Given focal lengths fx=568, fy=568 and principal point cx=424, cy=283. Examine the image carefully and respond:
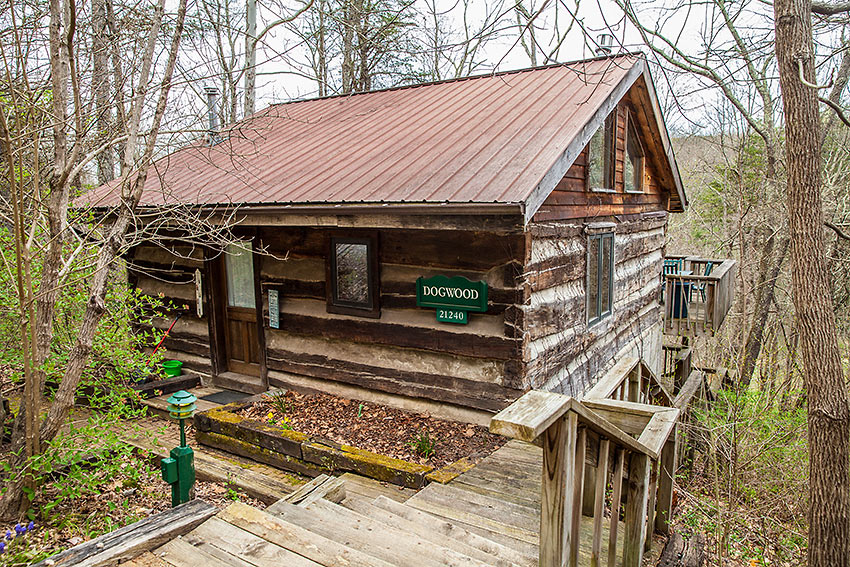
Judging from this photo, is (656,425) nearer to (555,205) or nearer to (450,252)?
(450,252)

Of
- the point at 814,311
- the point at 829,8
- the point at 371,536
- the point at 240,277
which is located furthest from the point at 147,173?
the point at 829,8

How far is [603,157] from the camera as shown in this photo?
8.45 m

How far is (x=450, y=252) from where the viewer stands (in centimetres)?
639

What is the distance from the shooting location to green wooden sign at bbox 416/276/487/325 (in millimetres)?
6234

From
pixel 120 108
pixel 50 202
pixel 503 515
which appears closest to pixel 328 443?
pixel 503 515

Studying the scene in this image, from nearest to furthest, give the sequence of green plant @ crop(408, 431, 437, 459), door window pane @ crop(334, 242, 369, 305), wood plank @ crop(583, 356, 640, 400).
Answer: wood plank @ crop(583, 356, 640, 400), green plant @ crop(408, 431, 437, 459), door window pane @ crop(334, 242, 369, 305)

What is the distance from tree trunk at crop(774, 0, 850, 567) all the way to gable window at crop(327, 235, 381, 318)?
4495 mm

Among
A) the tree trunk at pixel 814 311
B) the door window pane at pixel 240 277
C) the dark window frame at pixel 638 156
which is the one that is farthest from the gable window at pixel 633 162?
the door window pane at pixel 240 277

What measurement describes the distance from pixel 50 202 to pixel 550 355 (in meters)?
5.24

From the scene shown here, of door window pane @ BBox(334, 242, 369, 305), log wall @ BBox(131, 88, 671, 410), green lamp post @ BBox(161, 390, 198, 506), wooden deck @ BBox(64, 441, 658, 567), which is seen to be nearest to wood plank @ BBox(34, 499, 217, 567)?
wooden deck @ BBox(64, 441, 658, 567)

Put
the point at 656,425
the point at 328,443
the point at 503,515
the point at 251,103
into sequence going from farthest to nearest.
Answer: the point at 251,103
the point at 328,443
the point at 503,515
the point at 656,425

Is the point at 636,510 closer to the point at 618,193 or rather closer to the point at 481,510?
the point at 481,510

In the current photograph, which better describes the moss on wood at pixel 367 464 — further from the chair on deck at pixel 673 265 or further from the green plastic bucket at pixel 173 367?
the chair on deck at pixel 673 265

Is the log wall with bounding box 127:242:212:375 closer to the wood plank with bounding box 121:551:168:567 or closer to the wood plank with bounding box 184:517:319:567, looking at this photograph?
the wood plank with bounding box 184:517:319:567
